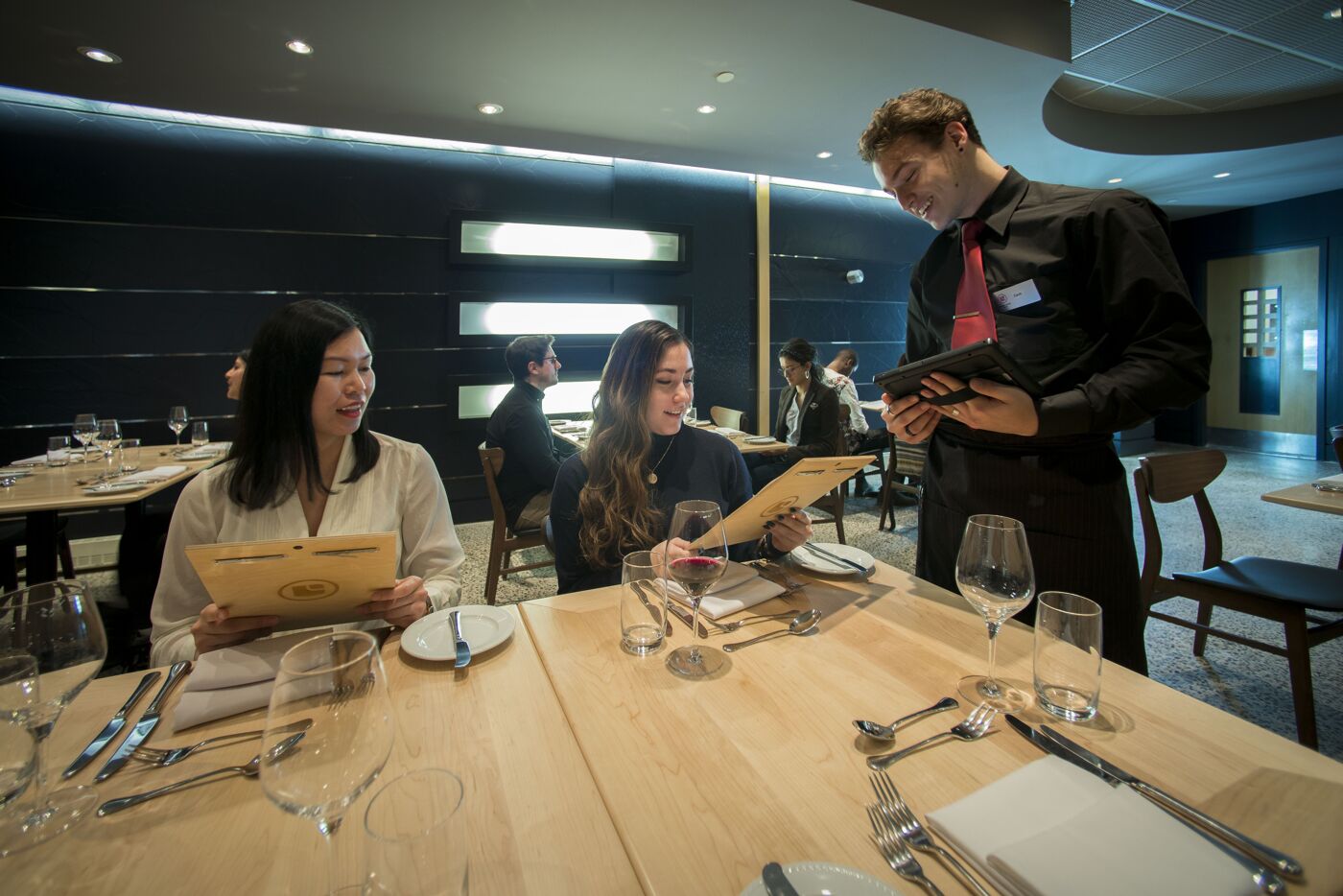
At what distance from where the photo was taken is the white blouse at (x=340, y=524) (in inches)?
49.1

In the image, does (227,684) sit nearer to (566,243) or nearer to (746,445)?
(746,445)

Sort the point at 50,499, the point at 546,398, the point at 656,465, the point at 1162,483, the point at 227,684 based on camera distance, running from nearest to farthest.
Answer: the point at 227,684
the point at 656,465
the point at 1162,483
the point at 50,499
the point at 546,398

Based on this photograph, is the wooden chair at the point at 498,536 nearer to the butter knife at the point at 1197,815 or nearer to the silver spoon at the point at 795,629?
the silver spoon at the point at 795,629

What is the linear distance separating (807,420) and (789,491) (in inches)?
135

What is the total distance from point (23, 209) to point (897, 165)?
6112 millimetres

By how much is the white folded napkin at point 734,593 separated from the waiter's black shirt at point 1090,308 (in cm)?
65

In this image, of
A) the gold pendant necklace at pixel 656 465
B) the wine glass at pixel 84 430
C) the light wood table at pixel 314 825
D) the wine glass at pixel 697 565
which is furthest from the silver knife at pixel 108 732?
the wine glass at pixel 84 430

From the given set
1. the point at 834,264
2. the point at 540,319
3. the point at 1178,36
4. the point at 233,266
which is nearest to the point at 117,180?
the point at 233,266

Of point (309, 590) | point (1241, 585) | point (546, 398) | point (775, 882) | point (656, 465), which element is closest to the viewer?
point (775, 882)

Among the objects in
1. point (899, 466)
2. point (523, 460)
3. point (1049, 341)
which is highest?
point (1049, 341)

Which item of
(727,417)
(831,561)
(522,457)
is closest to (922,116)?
(831,561)

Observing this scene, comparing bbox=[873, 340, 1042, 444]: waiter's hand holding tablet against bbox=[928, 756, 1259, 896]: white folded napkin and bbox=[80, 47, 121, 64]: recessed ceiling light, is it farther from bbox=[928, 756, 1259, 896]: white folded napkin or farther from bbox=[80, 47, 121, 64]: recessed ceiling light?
bbox=[80, 47, 121, 64]: recessed ceiling light

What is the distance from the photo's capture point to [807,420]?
4.52 metres

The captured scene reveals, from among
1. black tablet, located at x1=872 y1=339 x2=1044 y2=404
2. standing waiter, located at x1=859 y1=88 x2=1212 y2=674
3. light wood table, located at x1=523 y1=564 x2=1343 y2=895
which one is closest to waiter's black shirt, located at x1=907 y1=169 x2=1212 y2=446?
standing waiter, located at x1=859 y1=88 x2=1212 y2=674
